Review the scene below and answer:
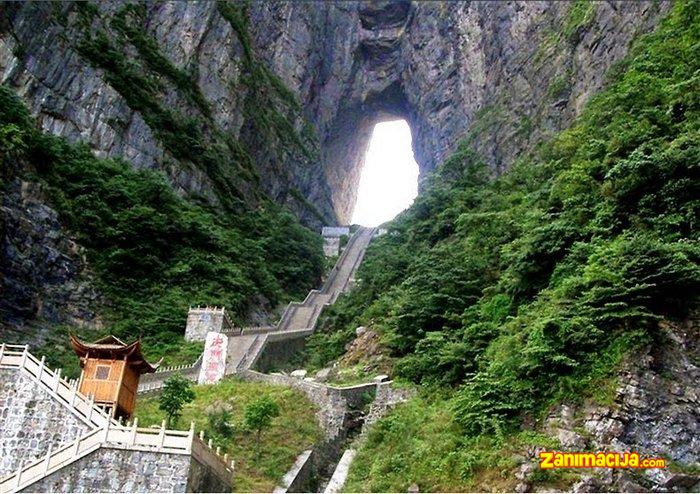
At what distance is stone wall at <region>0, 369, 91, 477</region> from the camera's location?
14570mm

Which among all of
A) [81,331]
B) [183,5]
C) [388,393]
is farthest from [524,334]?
[183,5]

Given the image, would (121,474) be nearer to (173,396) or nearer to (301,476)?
(173,396)

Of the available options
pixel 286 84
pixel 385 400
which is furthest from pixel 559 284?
pixel 286 84

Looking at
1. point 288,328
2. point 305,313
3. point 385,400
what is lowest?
point 385,400

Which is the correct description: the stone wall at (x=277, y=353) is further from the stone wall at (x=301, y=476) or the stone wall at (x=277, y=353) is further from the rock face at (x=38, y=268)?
the stone wall at (x=301, y=476)

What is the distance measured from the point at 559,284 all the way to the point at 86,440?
38.3ft

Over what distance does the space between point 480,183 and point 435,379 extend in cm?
1959

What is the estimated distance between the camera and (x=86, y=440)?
13.7 metres

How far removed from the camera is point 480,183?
35.4 meters

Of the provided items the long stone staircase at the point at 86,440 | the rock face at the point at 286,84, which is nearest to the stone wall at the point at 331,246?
the rock face at the point at 286,84

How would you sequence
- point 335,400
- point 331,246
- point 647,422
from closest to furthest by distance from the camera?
point 647,422 < point 335,400 < point 331,246

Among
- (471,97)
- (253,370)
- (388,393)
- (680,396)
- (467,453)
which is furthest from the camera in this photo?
(471,97)

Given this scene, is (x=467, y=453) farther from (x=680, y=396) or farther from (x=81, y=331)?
(x=81, y=331)

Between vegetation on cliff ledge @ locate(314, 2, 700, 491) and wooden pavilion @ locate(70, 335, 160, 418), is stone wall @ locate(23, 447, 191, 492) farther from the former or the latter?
vegetation on cliff ledge @ locate(314, 2, 700, 491)
